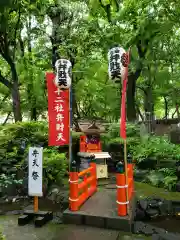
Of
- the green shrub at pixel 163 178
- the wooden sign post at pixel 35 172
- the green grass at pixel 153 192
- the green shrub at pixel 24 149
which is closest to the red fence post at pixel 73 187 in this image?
the wooden sign post at pixel 35 172

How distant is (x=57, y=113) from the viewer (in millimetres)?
6762

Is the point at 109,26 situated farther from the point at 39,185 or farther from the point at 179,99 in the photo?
the point at 179,99

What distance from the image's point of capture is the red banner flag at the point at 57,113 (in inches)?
265

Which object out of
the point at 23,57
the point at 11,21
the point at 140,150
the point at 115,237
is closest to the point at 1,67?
the point at 23,57

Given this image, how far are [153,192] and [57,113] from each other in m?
3.93

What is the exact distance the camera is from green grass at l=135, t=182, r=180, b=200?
7.13 metres

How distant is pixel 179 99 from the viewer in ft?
66.2

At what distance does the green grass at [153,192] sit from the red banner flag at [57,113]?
3.02 meters

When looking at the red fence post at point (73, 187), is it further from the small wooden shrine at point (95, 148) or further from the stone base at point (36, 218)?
the small wooden shrine at point (95, 148)

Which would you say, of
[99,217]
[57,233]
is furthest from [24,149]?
[99,217]

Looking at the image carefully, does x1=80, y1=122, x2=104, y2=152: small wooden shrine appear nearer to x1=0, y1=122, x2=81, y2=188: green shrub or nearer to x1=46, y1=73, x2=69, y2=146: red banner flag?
x1=0, y1=122, x2=81, y2=188: green shrub

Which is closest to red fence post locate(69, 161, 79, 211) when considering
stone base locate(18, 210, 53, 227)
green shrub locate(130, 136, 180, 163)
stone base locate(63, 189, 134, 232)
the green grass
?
stone base locate(63, 189, 134, 232)

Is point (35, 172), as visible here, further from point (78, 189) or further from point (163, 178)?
point (163, 178)

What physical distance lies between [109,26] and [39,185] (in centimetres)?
937
